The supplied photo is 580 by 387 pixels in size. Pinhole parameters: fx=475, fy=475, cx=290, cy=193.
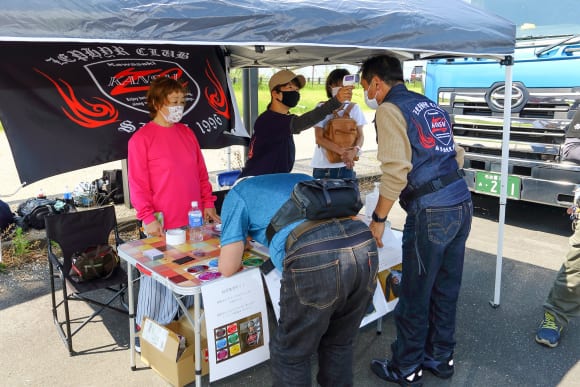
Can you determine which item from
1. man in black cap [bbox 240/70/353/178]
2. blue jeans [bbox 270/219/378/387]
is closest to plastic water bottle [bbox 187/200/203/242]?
man in black cap [bbox 240/70/353/178]

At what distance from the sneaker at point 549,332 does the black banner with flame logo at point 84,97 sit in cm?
320

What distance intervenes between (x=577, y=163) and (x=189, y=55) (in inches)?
155

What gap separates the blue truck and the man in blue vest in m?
2.84

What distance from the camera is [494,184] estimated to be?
17.1 feet

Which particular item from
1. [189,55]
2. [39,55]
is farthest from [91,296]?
[189,55]

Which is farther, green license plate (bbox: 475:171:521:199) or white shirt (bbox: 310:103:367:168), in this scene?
green license plate (bbox: 475:171:521:199)

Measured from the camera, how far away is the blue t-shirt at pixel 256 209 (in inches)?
82.2

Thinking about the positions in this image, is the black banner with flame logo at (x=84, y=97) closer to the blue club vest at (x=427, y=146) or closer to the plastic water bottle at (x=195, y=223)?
the plastic water bottle at (x=195, y=223)

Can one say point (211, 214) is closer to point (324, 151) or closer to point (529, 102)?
point (324, 151)

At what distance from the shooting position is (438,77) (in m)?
5.97

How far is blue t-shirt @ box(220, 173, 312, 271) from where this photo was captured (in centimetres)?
209

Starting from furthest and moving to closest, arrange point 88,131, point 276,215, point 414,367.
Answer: point 88,131, point 414,367, point 276,215

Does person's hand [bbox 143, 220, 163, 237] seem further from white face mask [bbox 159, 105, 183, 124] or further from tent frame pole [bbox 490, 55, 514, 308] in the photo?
tent frame pole [bbox 490, 55, 514, 308]

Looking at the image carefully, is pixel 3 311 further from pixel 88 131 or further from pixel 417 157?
pixel 417 157
